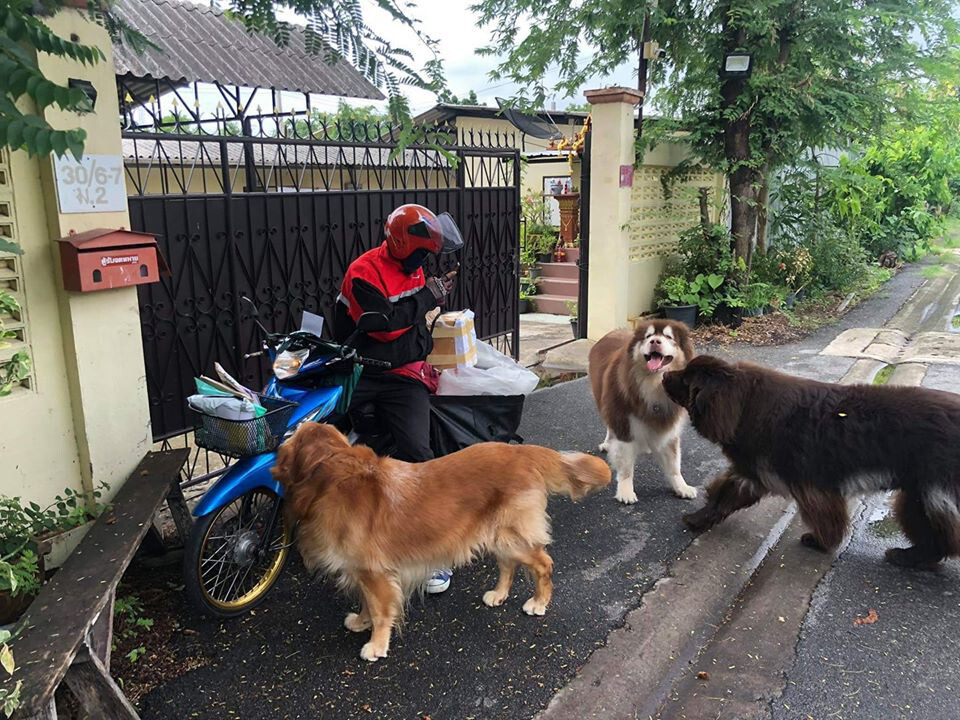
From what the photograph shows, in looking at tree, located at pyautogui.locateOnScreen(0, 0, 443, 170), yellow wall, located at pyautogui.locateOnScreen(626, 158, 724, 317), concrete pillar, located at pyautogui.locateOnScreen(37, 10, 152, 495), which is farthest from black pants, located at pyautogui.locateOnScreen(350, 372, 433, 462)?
yellow wall, located at pyautogui.locateOnScreen(626, 158, 724, 317)

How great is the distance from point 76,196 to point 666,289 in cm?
787

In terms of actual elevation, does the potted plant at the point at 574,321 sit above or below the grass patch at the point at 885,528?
above

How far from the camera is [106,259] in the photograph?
3.42 metres

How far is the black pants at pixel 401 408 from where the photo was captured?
3.83 metres

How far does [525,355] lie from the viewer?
27.9ft

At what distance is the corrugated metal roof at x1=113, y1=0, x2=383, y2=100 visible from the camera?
9289 millimetres

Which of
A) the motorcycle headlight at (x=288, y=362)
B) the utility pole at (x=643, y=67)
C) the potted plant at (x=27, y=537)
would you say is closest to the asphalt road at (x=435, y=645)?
the potted plant at (x=27, y=537)

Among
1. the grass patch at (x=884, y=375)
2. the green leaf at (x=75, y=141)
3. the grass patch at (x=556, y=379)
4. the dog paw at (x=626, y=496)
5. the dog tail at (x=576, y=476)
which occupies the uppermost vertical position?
the green leaf at (x=75, y=141)

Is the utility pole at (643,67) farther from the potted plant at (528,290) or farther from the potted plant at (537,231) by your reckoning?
the potted plant at (528,290)

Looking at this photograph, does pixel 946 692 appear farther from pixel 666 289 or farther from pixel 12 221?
pixel 666 289

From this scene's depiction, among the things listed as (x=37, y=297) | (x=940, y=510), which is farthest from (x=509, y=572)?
(x=37, y=297)

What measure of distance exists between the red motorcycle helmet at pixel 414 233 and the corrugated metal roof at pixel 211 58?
245 inches

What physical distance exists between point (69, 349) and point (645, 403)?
10.6 feet

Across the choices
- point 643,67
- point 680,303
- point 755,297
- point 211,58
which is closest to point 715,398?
point 680,303
